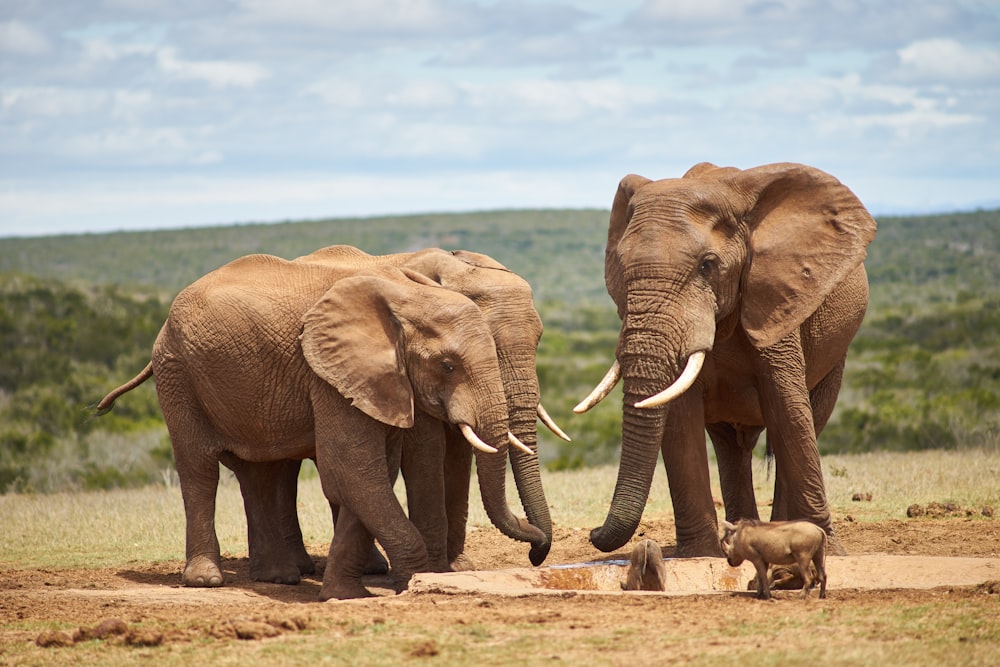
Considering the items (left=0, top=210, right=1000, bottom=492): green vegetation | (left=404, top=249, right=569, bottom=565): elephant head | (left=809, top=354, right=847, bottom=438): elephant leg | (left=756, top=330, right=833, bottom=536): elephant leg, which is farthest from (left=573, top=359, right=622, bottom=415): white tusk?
(left=0, top=210, right=1000, bottom=492): green vegetation

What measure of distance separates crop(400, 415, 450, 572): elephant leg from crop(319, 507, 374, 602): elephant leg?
1.54ft

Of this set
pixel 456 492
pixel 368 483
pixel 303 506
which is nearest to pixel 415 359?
pixel 368 483

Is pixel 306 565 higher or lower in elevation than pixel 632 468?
lower

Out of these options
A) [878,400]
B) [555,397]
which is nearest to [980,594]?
[878,400]

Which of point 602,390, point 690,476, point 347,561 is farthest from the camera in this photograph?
point 690,476

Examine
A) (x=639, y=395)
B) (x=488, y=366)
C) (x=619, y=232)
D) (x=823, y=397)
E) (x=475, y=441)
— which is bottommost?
(x=475, y=441)

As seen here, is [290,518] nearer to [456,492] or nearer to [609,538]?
[456,492]

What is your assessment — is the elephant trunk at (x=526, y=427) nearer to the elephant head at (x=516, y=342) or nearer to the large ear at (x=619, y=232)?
the elephant head at (x=516, y=342)

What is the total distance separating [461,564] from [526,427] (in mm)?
1488

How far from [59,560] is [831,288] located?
7200 millimetres

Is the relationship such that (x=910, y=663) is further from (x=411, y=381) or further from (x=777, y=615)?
(x=411, y=381)

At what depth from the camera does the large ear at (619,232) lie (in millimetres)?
9875

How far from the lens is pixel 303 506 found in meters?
15.6

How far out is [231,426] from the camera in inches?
417
